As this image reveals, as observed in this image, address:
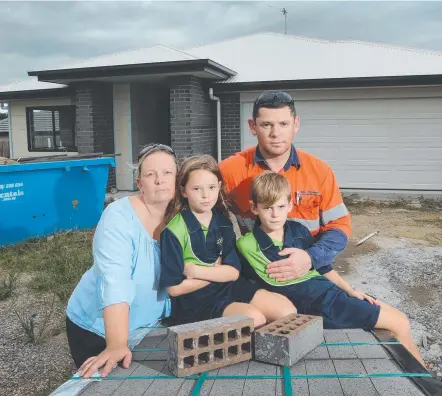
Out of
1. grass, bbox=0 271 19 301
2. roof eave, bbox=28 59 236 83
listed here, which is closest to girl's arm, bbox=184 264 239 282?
grass, bbox=0 271 19 301

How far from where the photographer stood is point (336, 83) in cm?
1216

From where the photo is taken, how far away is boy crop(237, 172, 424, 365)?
2.77m

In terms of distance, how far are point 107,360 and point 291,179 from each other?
152cm

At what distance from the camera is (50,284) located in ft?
19.6

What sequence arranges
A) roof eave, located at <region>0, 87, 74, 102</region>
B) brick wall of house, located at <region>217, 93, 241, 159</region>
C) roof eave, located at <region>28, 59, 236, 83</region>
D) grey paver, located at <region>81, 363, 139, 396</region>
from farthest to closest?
roof eave, located at <region>0, 87, 74, 102</region>, brick wall of house, located at <region>217, 93, 241, 159</region>, roof eave, located at <region>28, 59, 236, 83</region>, grey paver, located at <region>81, 363, 139, 396</region>

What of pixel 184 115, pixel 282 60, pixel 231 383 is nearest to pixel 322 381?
pixel 231 383

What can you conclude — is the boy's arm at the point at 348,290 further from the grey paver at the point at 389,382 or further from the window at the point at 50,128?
the window at the point at 50,128

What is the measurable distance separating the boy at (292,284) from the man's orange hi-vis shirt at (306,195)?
250mm

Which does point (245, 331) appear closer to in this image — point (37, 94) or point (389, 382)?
point (389, 382)

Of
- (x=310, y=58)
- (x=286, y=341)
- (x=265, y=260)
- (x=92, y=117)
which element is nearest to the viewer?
(x=286, y=341)

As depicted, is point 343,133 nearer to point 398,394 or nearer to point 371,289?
point 371,289

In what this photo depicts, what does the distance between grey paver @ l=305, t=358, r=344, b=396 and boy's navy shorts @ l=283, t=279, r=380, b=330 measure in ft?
1.93

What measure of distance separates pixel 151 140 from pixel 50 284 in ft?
28.7

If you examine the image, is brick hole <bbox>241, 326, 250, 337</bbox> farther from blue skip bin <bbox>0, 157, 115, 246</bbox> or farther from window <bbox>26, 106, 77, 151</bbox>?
window <bbox>26, 106, 77, 151</bbox>
